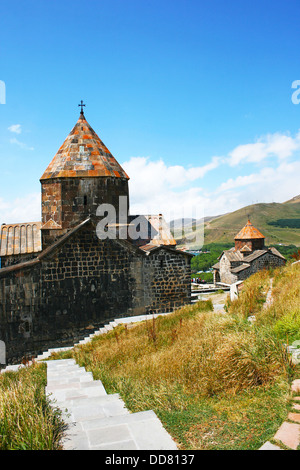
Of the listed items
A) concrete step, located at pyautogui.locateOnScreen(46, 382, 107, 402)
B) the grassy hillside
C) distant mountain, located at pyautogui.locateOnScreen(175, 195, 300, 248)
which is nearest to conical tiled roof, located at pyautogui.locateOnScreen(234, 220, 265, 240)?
the grassy hillside

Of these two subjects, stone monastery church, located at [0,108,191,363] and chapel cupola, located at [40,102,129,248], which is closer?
stone monastery church, located at [0,108,191,363]

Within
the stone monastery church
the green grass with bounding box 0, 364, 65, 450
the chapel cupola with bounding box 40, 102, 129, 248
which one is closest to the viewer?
the green grass with bounding box 0, 364, 65, 450

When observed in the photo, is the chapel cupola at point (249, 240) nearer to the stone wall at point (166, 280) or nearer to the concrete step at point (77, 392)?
the stone wall at point (166, 280)

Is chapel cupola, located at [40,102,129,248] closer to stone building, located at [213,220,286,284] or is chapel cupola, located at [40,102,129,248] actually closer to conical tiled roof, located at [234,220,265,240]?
stone building, located at [213,220,286,284]

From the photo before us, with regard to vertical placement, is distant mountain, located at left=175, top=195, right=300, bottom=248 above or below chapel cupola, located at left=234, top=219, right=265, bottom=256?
above

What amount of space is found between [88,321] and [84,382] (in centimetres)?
629

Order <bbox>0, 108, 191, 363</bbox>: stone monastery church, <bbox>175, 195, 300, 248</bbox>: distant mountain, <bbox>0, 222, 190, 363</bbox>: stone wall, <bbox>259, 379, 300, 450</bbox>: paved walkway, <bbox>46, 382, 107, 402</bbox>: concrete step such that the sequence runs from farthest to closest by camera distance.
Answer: <bbox>175, 195, 300, 248</bbox>: distant mountain → <bbox>0, 108, 191, 363</bbox>: stone monastery church → <bbox>0, 222, 190, 363</bbox>: stone wall → <bbox>46, 382, 107, 402</bbox>: concrete step → <bbox>259, 379, 300, 450</bbox>: paved walkway

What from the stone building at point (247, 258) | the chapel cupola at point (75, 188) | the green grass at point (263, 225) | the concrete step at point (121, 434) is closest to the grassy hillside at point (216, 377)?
the concrete step at point (121, 434)

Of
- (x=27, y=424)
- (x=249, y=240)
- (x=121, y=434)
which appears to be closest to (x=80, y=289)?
(x=27, y=424)

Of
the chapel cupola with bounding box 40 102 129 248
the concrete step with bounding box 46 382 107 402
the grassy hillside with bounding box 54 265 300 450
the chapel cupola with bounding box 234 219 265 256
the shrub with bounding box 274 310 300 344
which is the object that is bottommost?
the concrete step with bounding box 46 382 107 402

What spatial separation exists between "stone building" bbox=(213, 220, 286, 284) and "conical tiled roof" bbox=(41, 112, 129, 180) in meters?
19.6

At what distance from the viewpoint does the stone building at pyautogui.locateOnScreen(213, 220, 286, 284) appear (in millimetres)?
29969

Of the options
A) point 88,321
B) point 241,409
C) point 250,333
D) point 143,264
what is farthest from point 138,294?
point 241,409

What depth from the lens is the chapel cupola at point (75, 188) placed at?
1276 cm
